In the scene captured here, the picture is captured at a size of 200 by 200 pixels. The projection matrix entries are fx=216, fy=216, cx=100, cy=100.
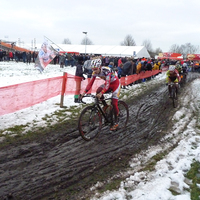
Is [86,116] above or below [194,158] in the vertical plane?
above

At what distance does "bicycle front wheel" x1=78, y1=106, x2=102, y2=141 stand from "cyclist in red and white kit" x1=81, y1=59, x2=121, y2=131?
16.8 inches

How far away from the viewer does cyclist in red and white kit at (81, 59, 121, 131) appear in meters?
5.82

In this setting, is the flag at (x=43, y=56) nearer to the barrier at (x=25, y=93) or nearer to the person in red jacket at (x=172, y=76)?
the barrier at (x=25, y=93)

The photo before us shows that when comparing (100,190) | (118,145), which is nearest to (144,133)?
(118,145)

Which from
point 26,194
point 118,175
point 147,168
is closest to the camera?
point 26,194

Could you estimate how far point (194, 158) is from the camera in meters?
5.12

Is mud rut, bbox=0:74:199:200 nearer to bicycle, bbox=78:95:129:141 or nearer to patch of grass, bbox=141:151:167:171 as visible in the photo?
bicycle, bbox=78:95:129:141

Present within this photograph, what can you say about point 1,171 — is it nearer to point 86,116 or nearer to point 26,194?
point 26,194

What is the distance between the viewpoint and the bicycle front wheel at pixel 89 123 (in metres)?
5.79

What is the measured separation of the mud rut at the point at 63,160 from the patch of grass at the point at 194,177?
1.40m

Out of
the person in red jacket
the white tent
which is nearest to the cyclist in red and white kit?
the person in red jacket

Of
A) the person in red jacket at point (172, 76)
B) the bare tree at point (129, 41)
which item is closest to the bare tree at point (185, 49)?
the bare tree at point (129, 41)

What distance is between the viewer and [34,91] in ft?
25.6

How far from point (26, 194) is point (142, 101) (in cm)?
885
